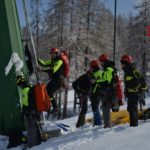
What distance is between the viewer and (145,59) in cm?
4788

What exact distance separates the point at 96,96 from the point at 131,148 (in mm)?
3760

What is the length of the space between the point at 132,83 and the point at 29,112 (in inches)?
115

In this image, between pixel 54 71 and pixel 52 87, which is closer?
pixel 54 71

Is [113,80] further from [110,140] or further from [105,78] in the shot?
[110,140]

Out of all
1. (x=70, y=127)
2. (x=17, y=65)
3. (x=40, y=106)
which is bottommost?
(x=70, y=127)

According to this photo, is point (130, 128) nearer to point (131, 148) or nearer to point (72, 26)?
point (131, 148)

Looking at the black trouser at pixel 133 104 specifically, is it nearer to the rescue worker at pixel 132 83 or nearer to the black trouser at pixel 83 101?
the rescue worker at pixel 132 83

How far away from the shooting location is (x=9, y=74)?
46.3 feet

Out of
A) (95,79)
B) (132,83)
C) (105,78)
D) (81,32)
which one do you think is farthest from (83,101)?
(81,32)

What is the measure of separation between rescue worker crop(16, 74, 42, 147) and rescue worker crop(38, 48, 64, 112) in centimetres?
91

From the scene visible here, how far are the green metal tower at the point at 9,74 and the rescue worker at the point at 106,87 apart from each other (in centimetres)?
289

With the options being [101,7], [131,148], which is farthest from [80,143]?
[101,7]

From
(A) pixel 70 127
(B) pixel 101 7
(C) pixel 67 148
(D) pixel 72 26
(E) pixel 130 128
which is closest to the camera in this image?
(C) pixel 67 148

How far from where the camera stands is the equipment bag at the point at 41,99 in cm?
1227
